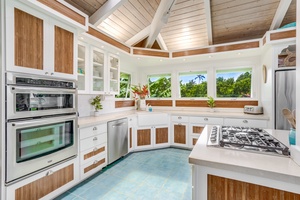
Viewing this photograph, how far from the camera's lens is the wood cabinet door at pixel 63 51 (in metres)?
1.88

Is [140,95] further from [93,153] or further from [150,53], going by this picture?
[93,153]

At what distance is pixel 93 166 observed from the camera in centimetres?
240

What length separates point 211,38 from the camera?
12.0ft

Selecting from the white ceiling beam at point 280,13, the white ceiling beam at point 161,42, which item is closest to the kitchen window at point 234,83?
the white ceiling beam at point 280,13

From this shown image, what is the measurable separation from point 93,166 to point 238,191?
7.09 ft

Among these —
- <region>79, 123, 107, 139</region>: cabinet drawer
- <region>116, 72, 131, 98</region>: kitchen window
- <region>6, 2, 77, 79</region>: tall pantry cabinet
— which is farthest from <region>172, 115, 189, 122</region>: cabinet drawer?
<region>6, 2, 77, 79</region>: tall pantry cabinet

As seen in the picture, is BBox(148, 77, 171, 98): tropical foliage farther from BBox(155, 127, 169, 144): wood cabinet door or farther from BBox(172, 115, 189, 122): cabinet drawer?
BBox(155, 127, 169, 144): wood cabinet door

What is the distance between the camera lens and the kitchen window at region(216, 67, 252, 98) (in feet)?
12.2

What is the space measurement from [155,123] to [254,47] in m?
2.70

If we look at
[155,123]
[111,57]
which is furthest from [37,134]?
[155,123]

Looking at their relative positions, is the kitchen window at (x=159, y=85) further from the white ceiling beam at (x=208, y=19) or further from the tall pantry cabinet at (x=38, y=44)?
the tall pantry cabinet at (x=38, y=44)

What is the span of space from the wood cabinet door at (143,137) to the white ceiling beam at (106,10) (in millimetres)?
2477

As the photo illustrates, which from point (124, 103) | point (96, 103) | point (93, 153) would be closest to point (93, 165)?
point (93, 153)

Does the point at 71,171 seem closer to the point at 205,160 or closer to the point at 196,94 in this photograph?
the point at 205,160
